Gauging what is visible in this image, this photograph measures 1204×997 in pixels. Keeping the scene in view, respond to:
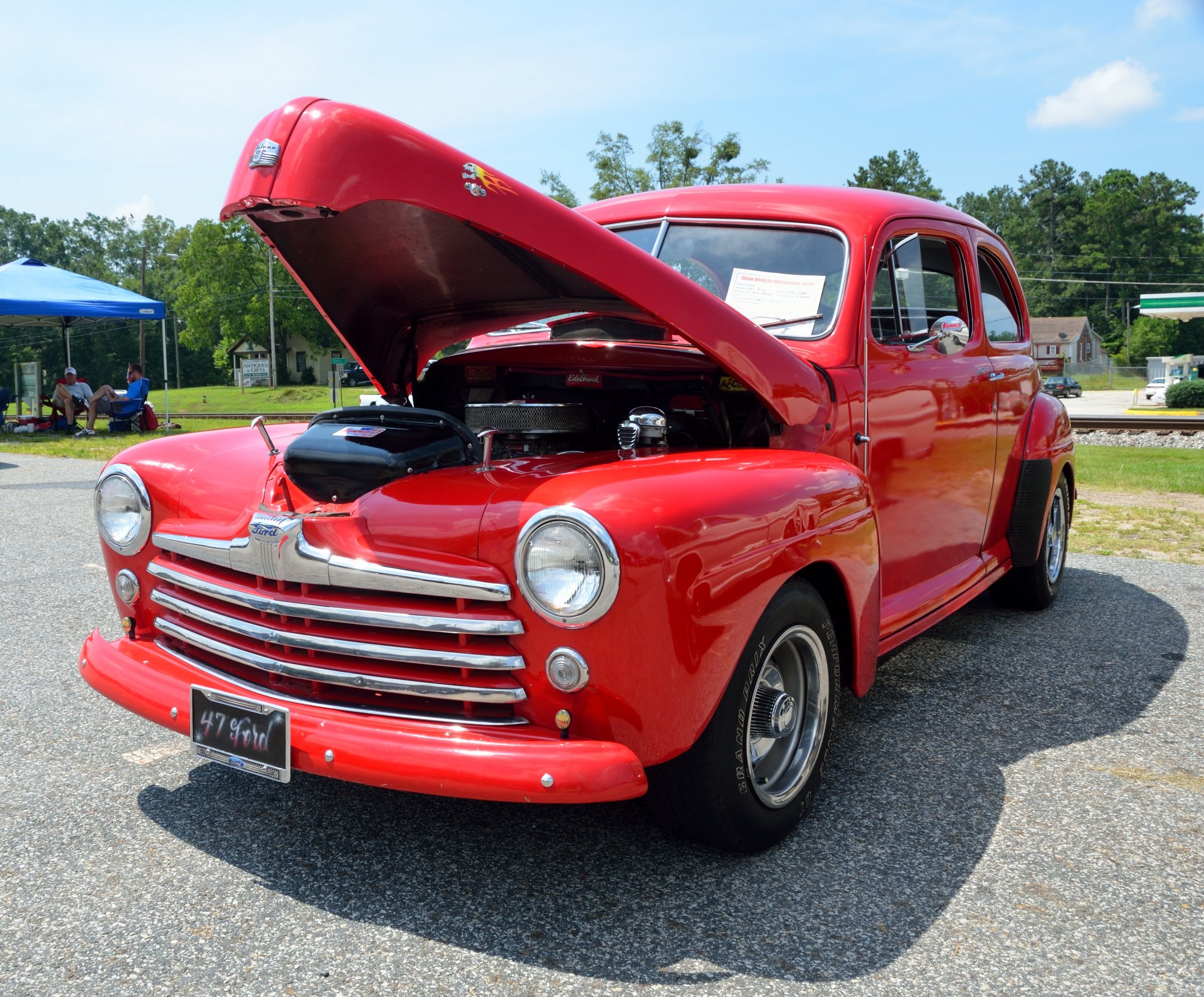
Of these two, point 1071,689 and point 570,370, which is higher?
point 570,370

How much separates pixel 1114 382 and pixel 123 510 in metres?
58.6

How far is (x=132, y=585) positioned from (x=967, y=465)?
3084 mm

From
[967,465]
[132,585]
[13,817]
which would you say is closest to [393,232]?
[132,585]

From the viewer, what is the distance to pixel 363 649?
2281mm

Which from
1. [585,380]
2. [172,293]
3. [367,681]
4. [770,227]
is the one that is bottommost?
[367,681]

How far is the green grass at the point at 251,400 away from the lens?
37.2m

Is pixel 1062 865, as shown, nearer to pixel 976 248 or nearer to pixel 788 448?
pixel 788 448

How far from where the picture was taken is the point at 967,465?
4.04 m

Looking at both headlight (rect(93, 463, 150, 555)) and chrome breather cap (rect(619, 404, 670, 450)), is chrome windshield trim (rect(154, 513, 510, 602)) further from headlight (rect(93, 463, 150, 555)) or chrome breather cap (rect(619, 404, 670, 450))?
chrome breather cap (rect(619, 404, 670, 450))

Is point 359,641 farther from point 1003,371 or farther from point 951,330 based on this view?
point 1003,371

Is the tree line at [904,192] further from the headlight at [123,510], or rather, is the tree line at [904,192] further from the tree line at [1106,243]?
the headlight at [123,510]

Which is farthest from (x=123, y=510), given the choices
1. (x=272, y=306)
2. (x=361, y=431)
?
(x=272, y=306)

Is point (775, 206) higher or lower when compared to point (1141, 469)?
higher

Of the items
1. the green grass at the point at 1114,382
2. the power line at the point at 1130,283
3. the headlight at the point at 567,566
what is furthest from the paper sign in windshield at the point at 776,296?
the power line at the point at 1130,283
